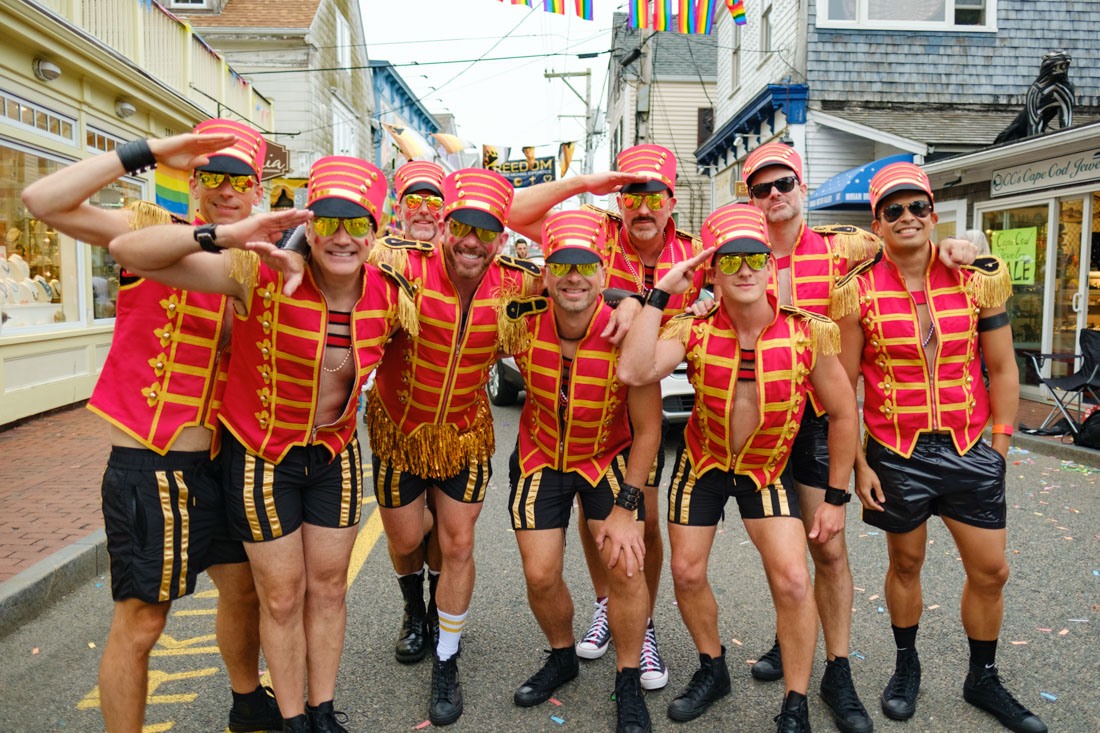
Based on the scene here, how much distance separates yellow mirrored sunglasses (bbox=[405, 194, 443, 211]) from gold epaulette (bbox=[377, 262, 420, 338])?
6.30 feet

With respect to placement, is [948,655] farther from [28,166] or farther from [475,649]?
[28,166]

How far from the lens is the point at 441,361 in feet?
11.2

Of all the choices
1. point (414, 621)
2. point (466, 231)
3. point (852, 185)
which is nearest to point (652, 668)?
point (414, 621)

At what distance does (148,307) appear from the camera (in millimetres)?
2674

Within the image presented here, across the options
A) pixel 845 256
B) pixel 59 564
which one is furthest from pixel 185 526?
pixel 845 256

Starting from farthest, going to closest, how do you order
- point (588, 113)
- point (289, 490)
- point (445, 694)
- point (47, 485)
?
1. point (588, 113)
2. point (47, 485)
3. point (445, 694)
4. point (289, 490)

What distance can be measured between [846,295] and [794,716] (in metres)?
1.66

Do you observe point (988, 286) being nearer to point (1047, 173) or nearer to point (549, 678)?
point (549, 678)

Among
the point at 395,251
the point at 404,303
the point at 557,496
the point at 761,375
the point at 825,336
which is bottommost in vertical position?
the point at 557,496

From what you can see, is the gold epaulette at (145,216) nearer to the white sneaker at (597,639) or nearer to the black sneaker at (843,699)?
the white sneaker at (597,639)

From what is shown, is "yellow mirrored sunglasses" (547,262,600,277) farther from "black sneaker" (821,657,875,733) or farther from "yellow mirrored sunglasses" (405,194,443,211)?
"yellow mirrored sunglasses" (405,194,443,211)

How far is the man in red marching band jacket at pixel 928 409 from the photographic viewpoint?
319 centimetres

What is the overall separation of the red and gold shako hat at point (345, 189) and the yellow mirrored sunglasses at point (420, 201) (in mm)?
2037

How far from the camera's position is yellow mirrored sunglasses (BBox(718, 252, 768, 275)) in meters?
3.01
